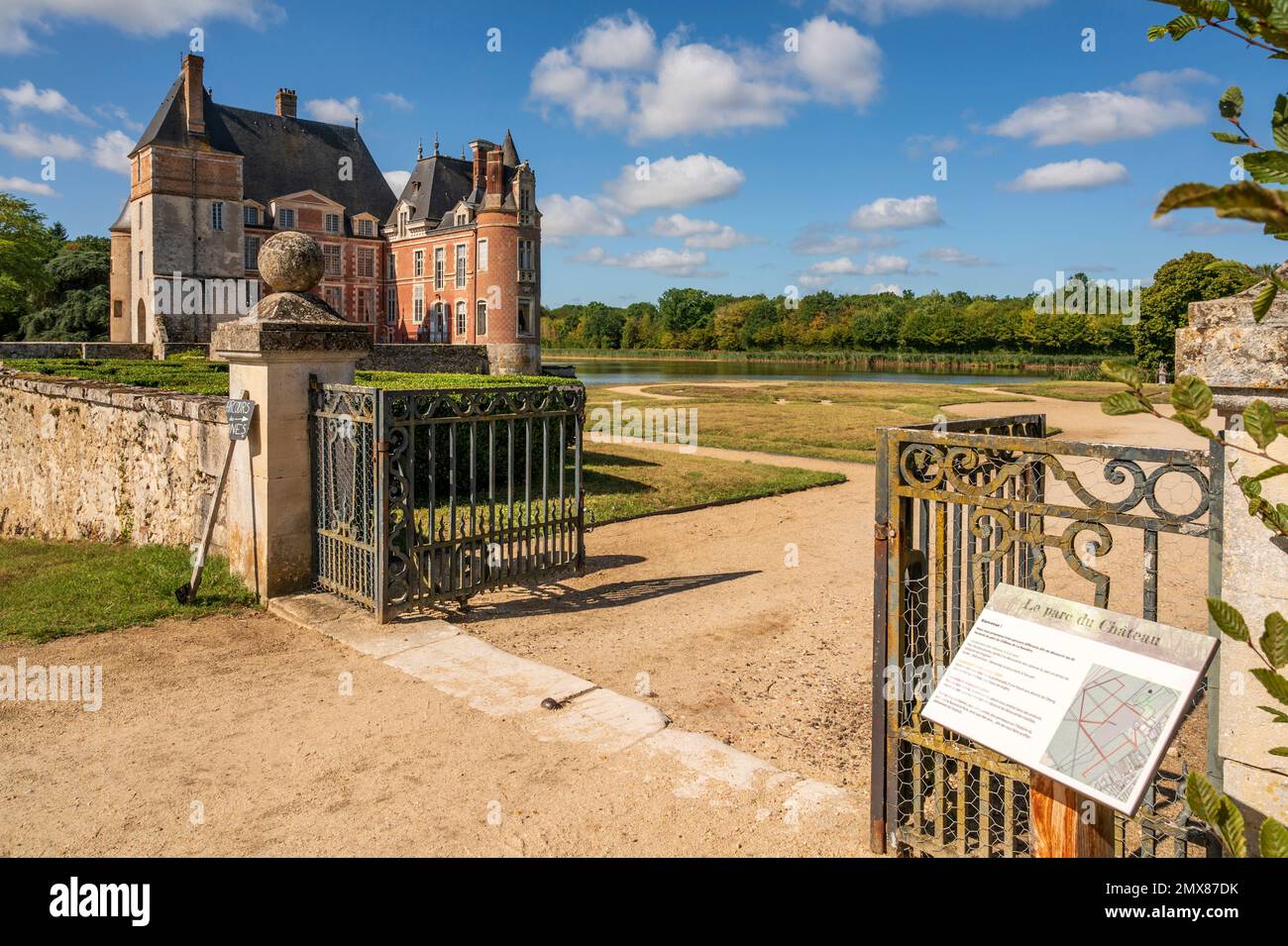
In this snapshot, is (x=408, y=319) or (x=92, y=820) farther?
(x=408, y=319)

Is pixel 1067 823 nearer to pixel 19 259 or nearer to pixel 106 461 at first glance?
pixel 106 461

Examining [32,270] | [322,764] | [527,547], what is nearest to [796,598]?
[527,547]

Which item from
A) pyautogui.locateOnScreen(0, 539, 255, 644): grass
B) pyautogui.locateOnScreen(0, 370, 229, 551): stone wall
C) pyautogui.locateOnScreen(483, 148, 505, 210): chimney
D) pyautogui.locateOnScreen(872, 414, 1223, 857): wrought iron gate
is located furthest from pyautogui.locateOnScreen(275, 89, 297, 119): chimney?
pyautogui.locateOnScreen(872, 414, 1223, 857): wrought iron gate

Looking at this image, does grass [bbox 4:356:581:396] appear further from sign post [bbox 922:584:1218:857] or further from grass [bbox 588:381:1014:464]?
sign post [bbox 922:584:1218:857]

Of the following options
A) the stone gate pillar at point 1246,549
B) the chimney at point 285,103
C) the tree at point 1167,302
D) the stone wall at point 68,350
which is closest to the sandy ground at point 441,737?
the stone gate pillar at point 1246,549

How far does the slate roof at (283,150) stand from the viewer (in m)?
43.6

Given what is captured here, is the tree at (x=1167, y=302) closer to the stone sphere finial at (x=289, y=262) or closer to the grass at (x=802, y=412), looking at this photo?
the grass at (x=802, y=412)

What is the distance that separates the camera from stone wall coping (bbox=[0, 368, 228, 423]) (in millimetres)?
8109

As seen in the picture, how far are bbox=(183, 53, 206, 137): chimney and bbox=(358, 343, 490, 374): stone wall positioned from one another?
557 inches

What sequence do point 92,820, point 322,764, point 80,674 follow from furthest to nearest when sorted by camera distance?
point 80,674
point 322,764
point 92,820

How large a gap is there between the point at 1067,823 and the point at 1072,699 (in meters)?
0.56

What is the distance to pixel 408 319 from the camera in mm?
54594
